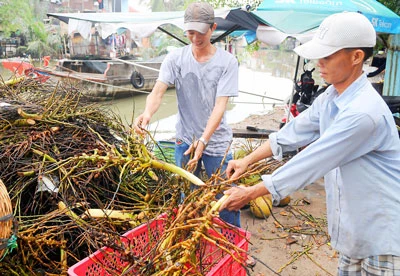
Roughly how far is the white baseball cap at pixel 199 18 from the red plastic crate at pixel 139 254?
51.0 inches

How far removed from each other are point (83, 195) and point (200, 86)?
3.71 feet

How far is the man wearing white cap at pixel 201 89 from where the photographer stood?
2521 mm

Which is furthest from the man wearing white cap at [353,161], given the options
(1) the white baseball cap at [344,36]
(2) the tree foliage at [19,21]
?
(2) the tree foliage at [19,21]

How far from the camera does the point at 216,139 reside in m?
2.74

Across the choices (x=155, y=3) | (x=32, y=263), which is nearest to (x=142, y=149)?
(x=32, y=263)

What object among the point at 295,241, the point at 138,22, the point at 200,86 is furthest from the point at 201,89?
the point at 138,22

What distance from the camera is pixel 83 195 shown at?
215 centimetres

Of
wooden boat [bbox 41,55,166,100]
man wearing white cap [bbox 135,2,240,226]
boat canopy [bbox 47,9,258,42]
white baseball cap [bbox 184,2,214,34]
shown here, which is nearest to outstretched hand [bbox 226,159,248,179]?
man wearing white cap [bbox 135,2,240,226]

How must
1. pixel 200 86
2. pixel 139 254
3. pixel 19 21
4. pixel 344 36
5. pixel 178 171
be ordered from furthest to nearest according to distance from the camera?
pixel 19 21 → pixel 200 86 → pixel 178 171 → pixel 139 254 → pixel 344 36

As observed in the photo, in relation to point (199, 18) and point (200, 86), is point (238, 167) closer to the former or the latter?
point (200, 86)

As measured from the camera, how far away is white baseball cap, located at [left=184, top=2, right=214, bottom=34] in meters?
2.45

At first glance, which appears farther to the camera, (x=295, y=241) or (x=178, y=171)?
(x=295, y=241)

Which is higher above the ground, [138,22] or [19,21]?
[19,21]

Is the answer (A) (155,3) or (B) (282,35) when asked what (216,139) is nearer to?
(B) (282,35)
